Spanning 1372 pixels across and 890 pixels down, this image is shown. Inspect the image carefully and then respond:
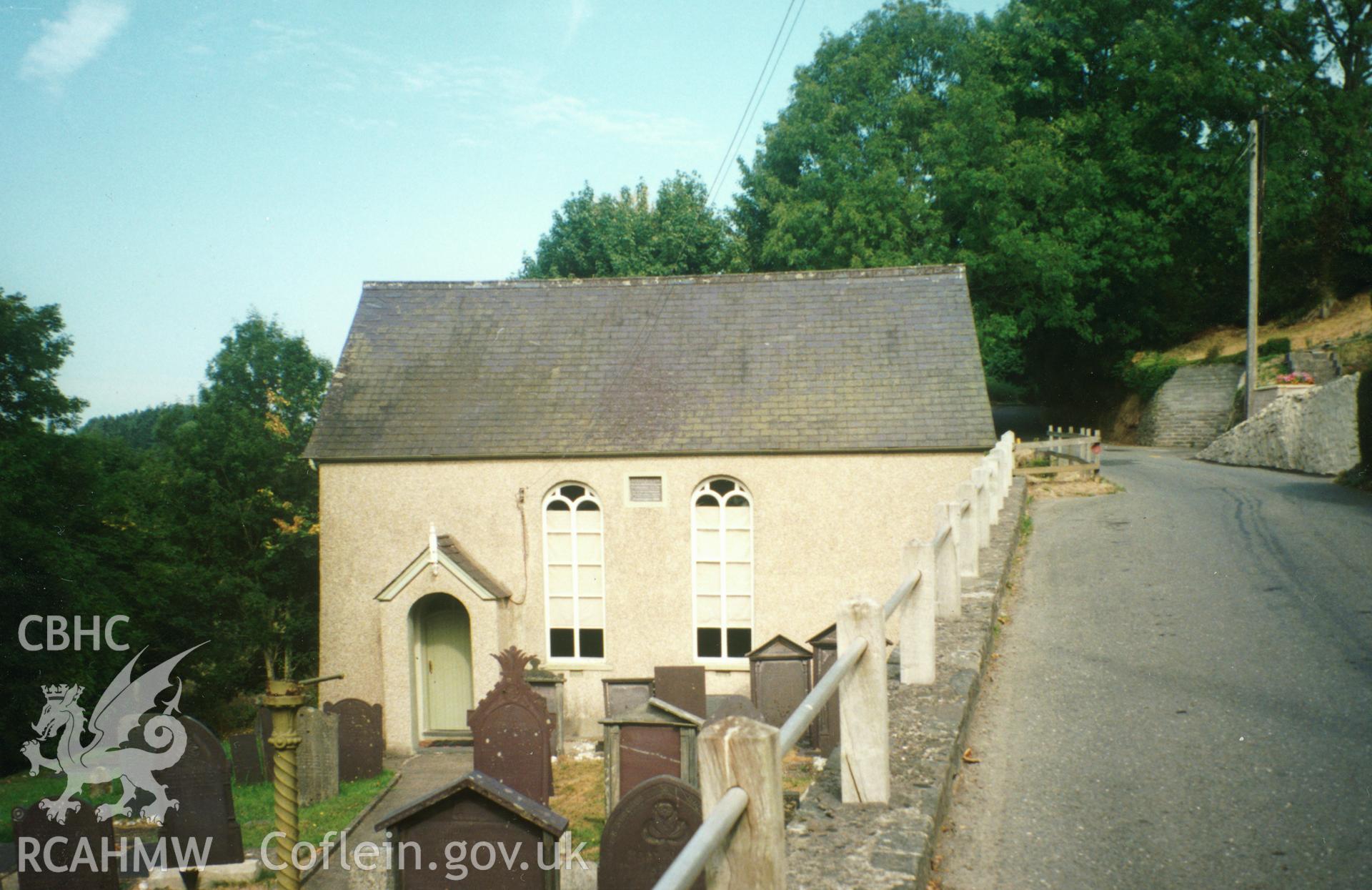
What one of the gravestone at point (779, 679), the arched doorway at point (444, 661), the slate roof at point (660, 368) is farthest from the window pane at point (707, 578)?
the arched doorway at point (444, 661)

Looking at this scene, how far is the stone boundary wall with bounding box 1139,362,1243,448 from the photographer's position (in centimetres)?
2992

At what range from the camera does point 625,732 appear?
9.55 metres

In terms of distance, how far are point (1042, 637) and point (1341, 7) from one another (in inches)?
1463

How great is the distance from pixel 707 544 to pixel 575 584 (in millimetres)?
2605

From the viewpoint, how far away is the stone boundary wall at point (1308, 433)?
1873 centimetres

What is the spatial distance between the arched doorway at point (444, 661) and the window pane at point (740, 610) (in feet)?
15.8

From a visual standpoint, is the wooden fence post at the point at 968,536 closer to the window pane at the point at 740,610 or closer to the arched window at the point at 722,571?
the arched window at the point at 722,571

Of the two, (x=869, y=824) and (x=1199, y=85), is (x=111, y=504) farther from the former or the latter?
(x=1199, y=85)

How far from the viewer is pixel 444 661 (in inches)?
675

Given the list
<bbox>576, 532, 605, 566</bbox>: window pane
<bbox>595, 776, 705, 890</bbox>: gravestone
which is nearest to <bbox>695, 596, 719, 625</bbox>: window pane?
<bbox>576, 532, 605, 566</bbox>: window pane

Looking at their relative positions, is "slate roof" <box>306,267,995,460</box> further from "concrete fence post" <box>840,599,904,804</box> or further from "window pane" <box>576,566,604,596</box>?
"concrete fence post" <box>840,599,904,804</box>

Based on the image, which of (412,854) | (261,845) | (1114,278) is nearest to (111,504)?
(261,845)

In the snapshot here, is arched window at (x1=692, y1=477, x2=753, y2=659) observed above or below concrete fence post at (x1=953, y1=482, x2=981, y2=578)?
below

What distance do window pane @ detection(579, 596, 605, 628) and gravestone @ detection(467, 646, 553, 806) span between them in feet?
21.0
